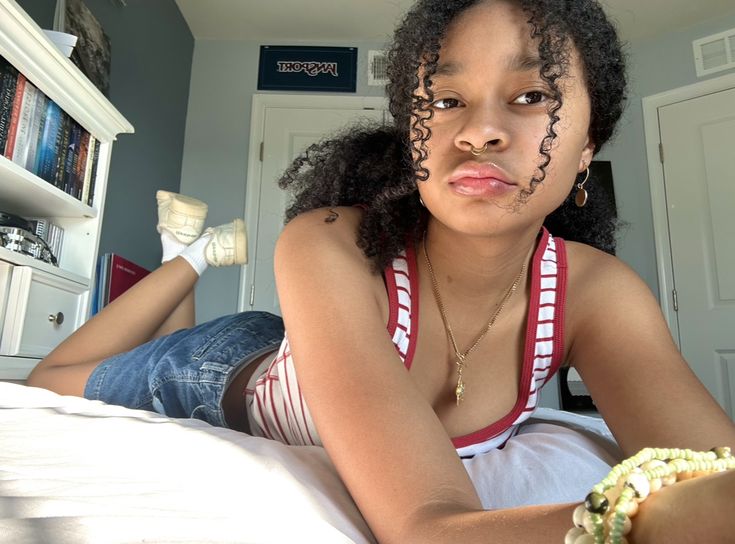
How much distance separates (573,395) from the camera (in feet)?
9.61

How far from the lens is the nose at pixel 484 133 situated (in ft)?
2.05

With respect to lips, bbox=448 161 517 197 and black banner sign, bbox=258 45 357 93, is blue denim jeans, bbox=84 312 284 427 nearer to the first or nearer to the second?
lips, bbox=448 161 517 197

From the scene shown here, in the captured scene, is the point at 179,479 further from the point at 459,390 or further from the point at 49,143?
the point at 49,143

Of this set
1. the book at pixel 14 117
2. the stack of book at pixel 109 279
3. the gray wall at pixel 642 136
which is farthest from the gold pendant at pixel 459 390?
the gray wall at pixel 642 136

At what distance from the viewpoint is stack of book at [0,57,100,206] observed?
1.40 metres

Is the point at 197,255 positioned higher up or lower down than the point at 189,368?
higher up

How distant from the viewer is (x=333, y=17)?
317 cm

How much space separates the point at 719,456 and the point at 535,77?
0.49m

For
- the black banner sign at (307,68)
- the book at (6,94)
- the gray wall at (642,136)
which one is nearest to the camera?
the book at (6,94)

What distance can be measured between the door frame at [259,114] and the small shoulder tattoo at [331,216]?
8.15 ft

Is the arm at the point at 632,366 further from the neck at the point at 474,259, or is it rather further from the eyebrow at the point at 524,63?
the eyebrow at the point at 524,63

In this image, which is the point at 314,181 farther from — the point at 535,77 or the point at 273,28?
the point at 273,28

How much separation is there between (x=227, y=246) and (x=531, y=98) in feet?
3.88

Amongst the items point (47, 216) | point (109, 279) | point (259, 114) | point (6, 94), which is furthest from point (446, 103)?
point (259, 114)
